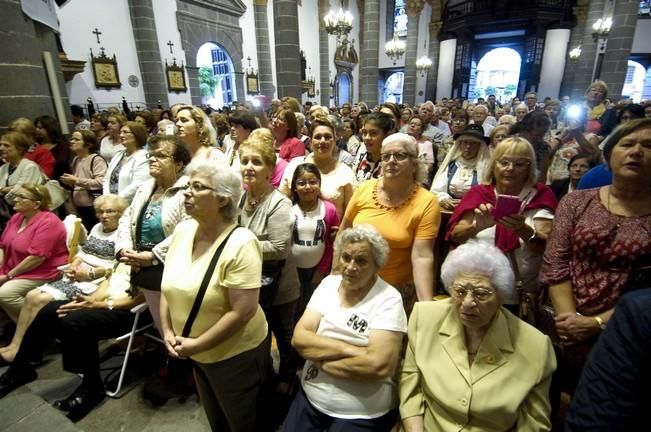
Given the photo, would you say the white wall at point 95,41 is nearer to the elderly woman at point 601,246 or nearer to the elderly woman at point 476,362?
the elderly woman at point 476,362

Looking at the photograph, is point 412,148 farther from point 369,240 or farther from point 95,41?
point 95,41

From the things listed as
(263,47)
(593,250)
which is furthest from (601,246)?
(263,47)

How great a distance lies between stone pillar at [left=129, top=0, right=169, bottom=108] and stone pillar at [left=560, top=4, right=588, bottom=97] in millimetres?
18970

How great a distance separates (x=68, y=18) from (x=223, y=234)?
12.0 metres

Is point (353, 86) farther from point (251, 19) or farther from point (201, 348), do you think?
point (201, 348)

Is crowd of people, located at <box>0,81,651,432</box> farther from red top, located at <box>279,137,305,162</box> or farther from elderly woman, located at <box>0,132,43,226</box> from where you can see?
elderly woman, located at <box>0,132,43,226</box>

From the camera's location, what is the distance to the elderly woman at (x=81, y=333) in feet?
8.04

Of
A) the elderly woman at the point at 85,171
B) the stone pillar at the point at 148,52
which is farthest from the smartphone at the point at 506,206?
the stone pillar at the point at 148,52

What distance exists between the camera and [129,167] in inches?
128

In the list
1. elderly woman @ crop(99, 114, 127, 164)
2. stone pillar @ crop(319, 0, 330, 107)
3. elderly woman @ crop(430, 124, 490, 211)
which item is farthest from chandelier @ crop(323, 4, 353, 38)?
elderly woman @ crop(430, 124, 490, 211)

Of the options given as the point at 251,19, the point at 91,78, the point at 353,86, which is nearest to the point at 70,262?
the point at 91,78

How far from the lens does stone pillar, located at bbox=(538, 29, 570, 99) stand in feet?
54.6

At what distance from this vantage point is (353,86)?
2408 centimetres

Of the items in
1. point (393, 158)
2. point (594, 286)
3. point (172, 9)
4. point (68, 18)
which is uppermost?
point (172, 9)
